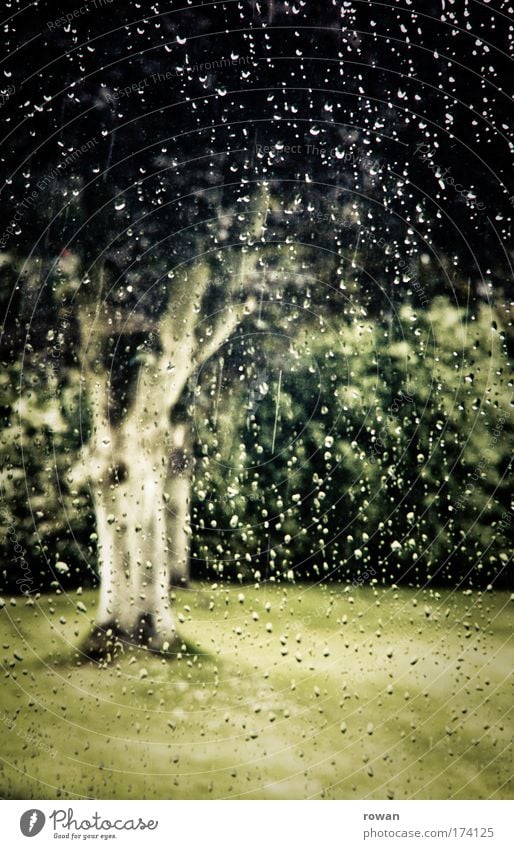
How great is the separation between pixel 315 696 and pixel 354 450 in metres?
0.41

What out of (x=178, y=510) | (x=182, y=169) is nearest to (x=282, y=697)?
(x=178, y=510)

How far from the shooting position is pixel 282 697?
1.03 meters

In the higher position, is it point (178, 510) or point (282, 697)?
point (178, 510)

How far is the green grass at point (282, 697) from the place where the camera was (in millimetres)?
1007

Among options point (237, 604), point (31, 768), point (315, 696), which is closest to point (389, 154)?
point (237, 604)
